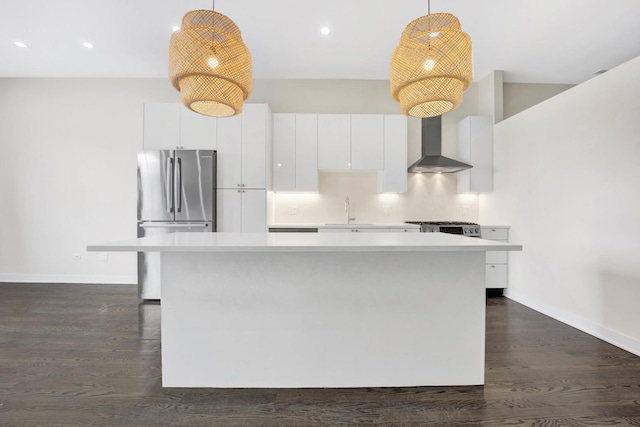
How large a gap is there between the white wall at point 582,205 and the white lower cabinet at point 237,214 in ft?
10.2

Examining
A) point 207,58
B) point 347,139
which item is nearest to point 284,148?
point 347,139

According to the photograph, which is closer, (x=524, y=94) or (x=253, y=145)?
(x=253, y=145)

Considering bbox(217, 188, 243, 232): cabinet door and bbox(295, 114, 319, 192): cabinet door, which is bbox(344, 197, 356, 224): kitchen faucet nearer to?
bbox(295, 114, 319, 192): cabinet door

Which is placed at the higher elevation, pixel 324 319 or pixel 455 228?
pixel 455 228

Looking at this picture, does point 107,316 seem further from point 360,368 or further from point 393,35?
point 393,35

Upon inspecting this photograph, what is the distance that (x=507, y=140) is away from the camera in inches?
146

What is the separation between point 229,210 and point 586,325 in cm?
383

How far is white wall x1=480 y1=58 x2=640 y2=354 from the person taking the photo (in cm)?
229

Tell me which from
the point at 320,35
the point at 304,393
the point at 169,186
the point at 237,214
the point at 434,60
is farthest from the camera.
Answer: the point at 237,214

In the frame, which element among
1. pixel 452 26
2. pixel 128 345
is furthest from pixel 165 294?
pixel 452 26

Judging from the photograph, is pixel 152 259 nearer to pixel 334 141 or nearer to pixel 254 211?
pixel 254 211

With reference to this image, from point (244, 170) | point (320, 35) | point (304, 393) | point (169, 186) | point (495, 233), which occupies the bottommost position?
point (304, 393)

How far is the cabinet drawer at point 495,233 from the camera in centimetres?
363

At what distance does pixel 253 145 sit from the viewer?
11.8 ft
